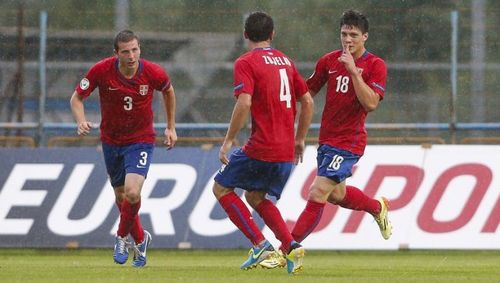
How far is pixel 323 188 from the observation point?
11898 mm

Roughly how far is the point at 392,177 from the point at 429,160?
0.45m

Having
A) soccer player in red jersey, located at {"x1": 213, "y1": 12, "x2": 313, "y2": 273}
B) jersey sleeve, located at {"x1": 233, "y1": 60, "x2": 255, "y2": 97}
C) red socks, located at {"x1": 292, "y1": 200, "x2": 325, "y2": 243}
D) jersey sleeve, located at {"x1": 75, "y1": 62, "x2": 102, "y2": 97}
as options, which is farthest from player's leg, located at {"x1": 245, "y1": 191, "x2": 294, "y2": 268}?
jersey sleeve, located at {"x1": 75, "y1": 62, "x2": 102, "y2": 97}

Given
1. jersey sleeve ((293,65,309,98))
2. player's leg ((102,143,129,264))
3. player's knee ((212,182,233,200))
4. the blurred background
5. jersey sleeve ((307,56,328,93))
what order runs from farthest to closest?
the blurred background < player's leg ((102,143,129,264)) < jersey sleeve ((307,56,328,93)) < player's knee ((212,182,233,200)) < jersey sleeve ((293,65,309,98))

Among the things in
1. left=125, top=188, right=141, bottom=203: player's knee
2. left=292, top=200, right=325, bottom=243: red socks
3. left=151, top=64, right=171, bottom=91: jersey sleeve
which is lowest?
left=125, top=188, right=141, bottom=203: player's knee

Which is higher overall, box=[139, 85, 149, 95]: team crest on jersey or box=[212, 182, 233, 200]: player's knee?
box=[139, 85, 149, 95]: team crest on jersey

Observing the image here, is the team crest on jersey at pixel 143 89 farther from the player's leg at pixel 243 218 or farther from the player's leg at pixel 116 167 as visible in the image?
the player's leg at pixel 243 218

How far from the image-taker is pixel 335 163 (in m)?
12.0

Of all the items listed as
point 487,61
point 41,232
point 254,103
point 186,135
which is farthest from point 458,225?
point 254,103

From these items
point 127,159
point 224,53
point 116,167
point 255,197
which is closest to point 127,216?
point 127,159

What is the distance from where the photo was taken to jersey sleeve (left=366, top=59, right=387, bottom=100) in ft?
39.1

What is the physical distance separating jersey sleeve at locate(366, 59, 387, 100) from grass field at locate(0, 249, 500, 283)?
1.44 m

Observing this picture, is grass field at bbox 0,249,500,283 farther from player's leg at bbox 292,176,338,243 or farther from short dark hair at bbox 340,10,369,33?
short dark hair at bbox 340,10,369,33

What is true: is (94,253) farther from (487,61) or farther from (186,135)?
(487,61)

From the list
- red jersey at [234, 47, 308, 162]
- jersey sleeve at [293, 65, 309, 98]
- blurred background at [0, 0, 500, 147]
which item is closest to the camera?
red jersey at [234, 47, 308, 162]
